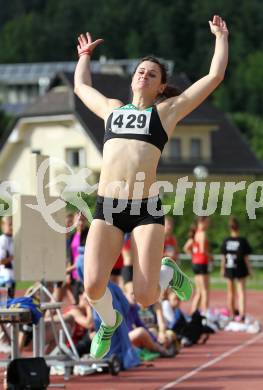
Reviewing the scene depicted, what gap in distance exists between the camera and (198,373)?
40.6ft

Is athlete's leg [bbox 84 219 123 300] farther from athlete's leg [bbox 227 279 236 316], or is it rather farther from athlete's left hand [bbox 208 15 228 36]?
athlete's leg [bbox 227 279 236 316]

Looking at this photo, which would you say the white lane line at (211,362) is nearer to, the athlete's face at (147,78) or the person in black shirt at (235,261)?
the person in black shirt at (235,261)

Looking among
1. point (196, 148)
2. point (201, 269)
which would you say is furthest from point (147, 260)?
point (196, 148)

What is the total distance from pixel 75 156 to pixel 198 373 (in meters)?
43.2

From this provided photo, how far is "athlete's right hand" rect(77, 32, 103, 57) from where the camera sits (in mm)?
8930

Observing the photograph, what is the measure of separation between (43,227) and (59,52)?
126975 mm

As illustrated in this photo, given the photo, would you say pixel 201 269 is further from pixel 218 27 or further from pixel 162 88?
pixel 218 27

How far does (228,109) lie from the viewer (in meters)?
109

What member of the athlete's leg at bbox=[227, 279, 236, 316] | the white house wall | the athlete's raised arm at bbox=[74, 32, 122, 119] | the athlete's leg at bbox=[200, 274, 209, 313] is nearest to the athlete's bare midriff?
the athlete's raised arm at bbox=[74, 32, 122, 119]

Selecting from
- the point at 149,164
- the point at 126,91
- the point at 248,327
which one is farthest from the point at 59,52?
the point at 149,164

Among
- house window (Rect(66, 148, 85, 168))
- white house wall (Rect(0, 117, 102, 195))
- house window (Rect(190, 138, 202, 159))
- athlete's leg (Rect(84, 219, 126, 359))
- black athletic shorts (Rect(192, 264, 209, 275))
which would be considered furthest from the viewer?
house window (Rect(190, 138, 202, 159))

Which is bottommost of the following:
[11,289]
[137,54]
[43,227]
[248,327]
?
[248,327]

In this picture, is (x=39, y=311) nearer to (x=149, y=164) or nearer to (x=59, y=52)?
(x=149, y=164)

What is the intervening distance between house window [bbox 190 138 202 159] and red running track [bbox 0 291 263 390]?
137ft
